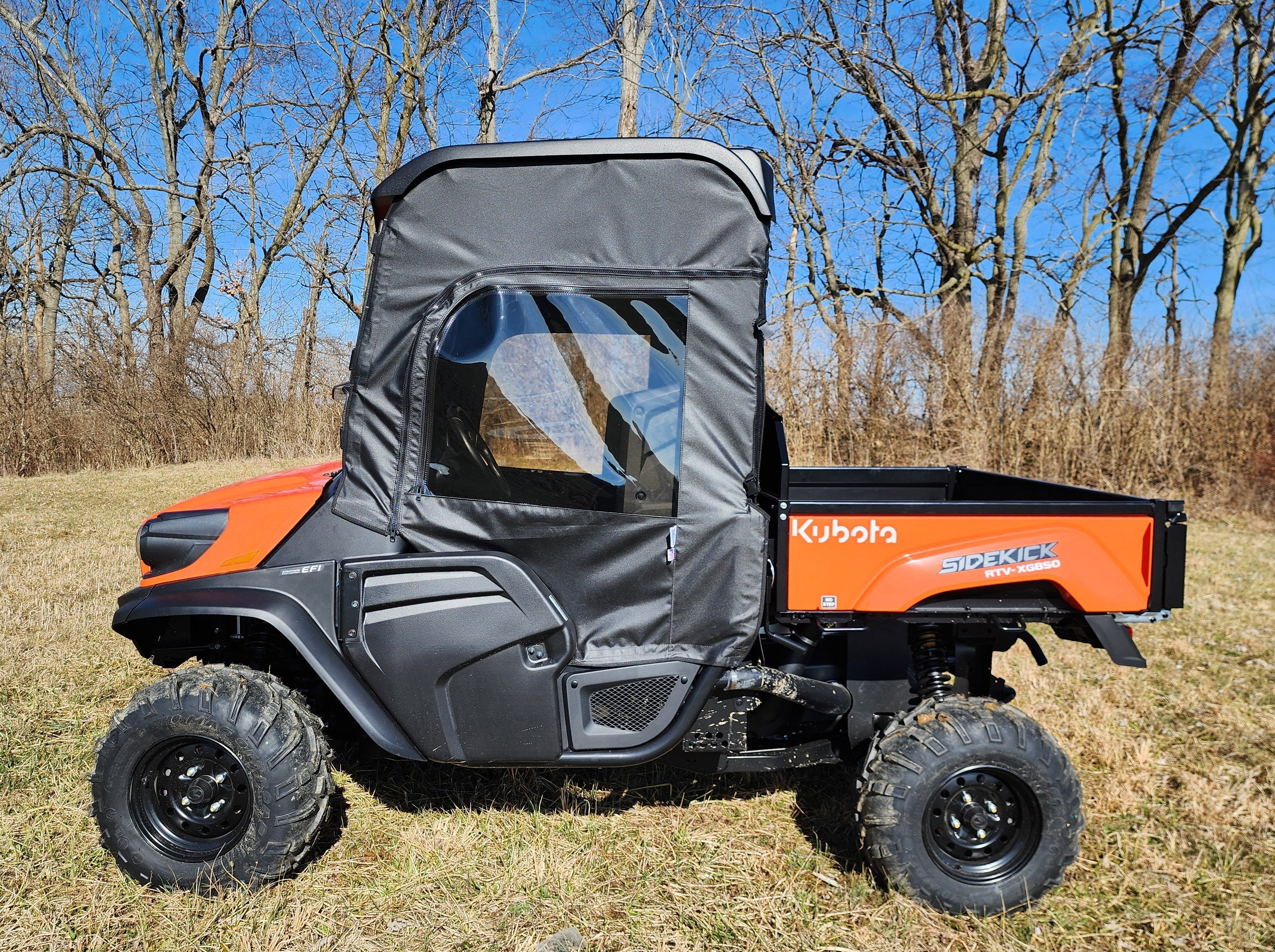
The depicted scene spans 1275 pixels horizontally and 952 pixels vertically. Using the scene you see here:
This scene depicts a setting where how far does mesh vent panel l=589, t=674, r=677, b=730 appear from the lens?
259 cm

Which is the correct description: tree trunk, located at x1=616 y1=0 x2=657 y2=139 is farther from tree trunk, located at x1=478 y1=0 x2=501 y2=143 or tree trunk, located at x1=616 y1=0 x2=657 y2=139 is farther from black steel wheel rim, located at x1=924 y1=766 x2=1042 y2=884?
black steel wheel rim, located at x1=924 y1=766 x2=1042 y2=884

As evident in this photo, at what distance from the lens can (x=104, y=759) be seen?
2639mm

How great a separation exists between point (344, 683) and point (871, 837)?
5.85 ft

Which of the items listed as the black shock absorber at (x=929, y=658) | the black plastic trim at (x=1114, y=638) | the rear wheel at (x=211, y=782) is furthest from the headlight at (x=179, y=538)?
the black plastic trim at (x=1114, y=638)

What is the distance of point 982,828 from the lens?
8.55 feet

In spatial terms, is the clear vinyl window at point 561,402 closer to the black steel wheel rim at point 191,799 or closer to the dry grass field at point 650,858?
the black steel wheel rim at point 191,799

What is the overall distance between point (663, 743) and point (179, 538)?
1.89 m

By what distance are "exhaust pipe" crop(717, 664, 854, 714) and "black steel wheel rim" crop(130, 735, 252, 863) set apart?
1680 millimetres

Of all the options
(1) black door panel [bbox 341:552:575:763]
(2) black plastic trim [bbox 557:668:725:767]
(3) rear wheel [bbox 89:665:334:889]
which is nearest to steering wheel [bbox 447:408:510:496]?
(1) black door panel [bbox 341:552:575:763]

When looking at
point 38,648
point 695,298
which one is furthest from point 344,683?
point 38,648

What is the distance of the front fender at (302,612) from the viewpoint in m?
2.57

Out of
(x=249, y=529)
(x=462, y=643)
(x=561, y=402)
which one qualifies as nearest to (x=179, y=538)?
(x=249, y=529)

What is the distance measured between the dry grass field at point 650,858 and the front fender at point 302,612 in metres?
0.57

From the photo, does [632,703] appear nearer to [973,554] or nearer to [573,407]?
[573,407]
